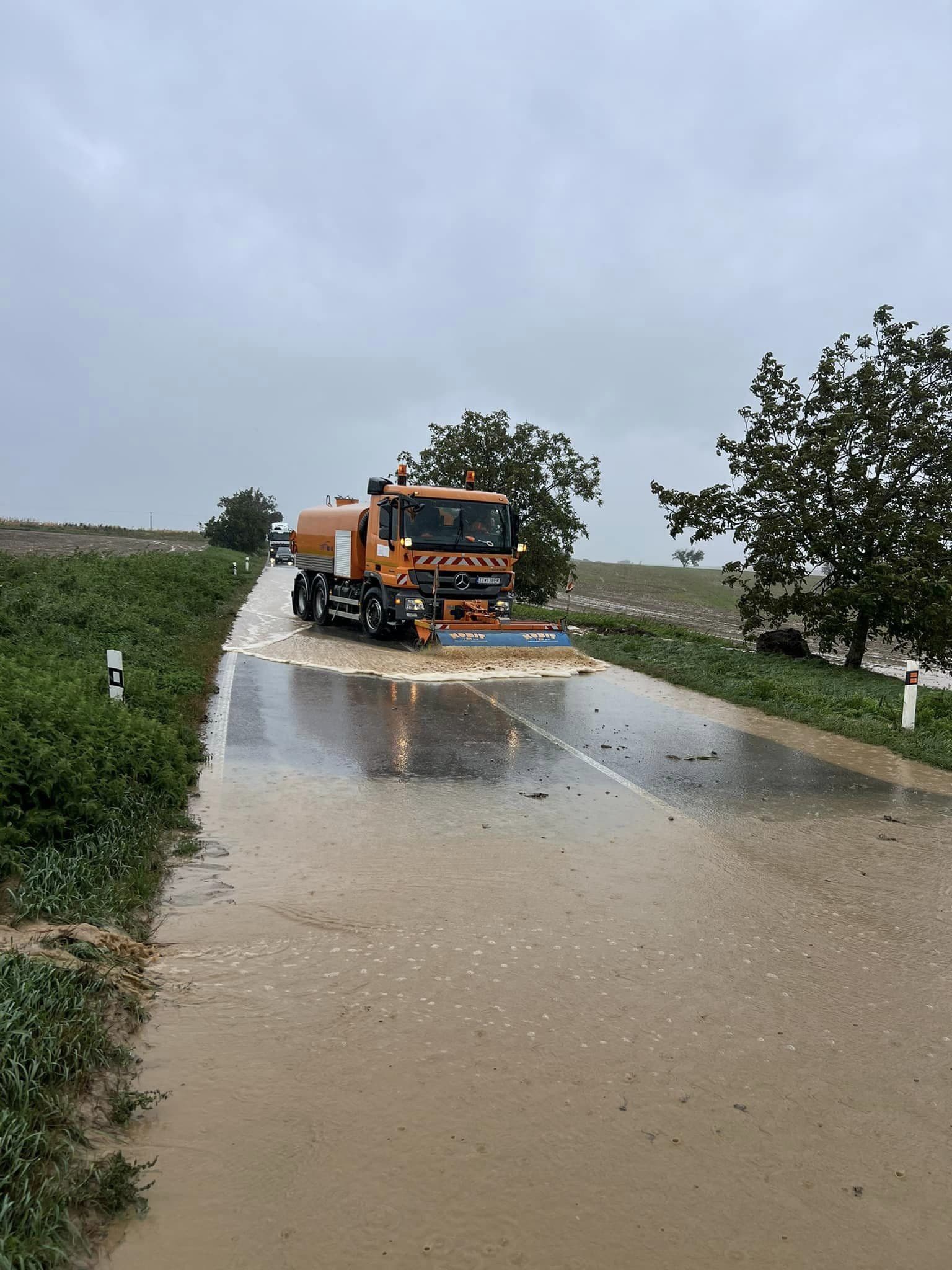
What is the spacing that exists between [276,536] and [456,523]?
48076 mm

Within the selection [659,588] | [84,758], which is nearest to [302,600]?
[84,758]

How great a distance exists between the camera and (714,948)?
4.84 meters

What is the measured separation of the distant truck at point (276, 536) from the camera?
190 feet

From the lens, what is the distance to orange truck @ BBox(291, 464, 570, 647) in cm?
1661

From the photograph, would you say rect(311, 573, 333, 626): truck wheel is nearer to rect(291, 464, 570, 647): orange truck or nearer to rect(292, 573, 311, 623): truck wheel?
rect(292, 573, 311, 623): truck wheel

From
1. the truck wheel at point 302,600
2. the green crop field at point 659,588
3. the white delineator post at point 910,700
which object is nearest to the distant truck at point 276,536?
the green crop field at point 659,588

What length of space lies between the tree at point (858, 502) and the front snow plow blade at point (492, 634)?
3.75m

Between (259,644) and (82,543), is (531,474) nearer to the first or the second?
(259,644)

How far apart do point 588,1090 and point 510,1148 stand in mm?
476

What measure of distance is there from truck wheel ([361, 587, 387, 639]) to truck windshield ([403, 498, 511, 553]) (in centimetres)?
163

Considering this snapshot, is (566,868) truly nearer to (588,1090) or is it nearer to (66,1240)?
(588,1090)

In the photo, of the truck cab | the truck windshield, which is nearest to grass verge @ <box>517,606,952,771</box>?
the truck cab

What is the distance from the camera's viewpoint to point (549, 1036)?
392 centimetres

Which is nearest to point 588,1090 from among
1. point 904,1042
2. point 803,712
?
point 904,1042
